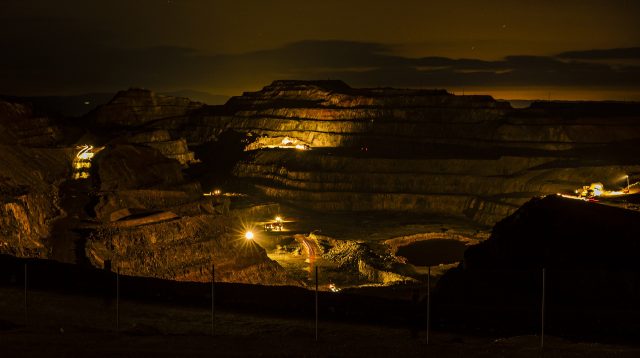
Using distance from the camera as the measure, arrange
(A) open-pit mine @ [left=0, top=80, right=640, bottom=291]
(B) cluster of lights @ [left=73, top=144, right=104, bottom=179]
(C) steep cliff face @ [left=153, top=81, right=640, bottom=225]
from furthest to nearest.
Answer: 1. (C) steep cliff face @ [left=153, top=81, right=640, bottom=225]
2. (B) cluster of lights @ [left=73, top=144, right=104, bottom=179]
3. (A) open-pit mine @ [left=0, top=80, right=640, bottom=291]

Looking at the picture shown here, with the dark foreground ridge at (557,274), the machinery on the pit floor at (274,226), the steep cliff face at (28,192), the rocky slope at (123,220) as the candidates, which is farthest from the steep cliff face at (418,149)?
the dark foreground ridge at (557,274)

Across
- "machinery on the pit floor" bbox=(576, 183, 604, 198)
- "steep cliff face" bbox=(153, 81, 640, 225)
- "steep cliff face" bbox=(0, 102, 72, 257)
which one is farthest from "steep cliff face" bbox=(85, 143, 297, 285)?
"machinery on the pit floor" bbox=(576, 183, 604, 198)

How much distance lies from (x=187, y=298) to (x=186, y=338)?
8210 mm

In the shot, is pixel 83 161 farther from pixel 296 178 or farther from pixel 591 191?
pixel 591 191

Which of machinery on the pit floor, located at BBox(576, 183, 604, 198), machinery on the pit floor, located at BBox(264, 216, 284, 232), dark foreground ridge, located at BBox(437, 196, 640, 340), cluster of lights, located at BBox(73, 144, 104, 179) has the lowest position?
machinery on the pit floor, located at BBox(264, 216, 284, 232)

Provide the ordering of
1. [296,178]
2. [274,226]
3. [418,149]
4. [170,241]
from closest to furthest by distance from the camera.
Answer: [170,241] < [274,226] < [296,178] < [418,149]

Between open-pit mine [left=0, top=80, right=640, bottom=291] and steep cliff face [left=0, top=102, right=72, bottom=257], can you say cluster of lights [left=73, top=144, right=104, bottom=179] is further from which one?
steep cliff face [left=0, top=102, right=72, bottom=257]

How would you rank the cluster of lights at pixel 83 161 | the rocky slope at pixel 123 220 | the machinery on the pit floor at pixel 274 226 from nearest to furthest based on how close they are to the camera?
1. the rocky slope at pixel 123 220
2. the cluster of lights at pixel 83 161
3. the machinery on the pit floor at pixel 274 226

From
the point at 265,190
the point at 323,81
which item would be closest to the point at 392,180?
the point at 265,190

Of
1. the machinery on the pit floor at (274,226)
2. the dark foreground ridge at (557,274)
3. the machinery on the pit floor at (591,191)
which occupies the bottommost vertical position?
the machinery on the pit floor at (274,226)

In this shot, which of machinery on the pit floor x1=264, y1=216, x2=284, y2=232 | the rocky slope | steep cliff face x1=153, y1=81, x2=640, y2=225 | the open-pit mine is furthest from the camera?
steep cliff face x1=153, y1=81, x2=640, y2=225

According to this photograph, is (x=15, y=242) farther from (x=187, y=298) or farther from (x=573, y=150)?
(x=573, y=150)

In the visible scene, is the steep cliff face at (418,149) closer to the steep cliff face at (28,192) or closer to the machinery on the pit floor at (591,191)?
the machinery on the pit floor at (591,191)

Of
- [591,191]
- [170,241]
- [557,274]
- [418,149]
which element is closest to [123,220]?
[170,241]
